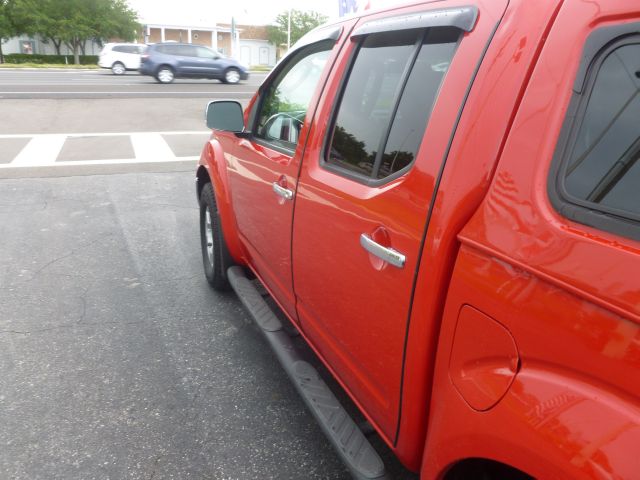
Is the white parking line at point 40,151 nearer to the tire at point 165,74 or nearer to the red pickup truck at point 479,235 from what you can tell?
the red pickup truck at point 479,235

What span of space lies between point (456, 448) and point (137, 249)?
4.26 metres

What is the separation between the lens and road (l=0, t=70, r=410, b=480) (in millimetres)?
2488

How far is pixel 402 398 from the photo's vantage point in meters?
1.69

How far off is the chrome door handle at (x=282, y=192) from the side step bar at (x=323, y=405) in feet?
2.43

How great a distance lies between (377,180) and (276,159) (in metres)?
0.94

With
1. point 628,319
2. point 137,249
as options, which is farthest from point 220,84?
point 628,319

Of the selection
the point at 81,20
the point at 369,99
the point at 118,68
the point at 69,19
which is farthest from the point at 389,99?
the point at 69,19

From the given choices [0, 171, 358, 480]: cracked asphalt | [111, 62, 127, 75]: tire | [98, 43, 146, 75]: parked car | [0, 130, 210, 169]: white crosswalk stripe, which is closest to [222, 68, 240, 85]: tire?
[98, 43, 146, 75]: parked car

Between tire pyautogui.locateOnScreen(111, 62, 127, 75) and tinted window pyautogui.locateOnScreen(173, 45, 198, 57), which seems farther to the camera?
tire pyautogui.locateOnScreen(111, 62, 127, 75)

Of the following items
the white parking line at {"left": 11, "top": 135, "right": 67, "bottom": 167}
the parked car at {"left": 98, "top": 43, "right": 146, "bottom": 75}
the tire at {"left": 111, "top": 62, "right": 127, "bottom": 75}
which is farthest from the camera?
the tire at {"left": 111, "top": 62, "right": 127, "bottom": 75}

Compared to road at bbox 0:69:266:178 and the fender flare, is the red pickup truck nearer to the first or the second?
the fender flare

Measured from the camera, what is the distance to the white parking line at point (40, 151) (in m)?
8.62

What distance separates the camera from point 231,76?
25141 mm

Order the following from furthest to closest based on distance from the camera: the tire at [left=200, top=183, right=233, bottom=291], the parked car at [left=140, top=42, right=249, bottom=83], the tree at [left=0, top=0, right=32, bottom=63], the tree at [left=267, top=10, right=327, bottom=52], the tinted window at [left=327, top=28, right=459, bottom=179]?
the tree at [left=267, top=10, right=327, bottom=52] → the tree at [left=0, top=0, right=32, bottom=63] → the parked car at [left=140, top=42, right=249, bottom=83] → the tire at [left=200, top=183, right=233, bottom=291] → the tinted window at [left=327, top=28, right=459, bottom=179]
